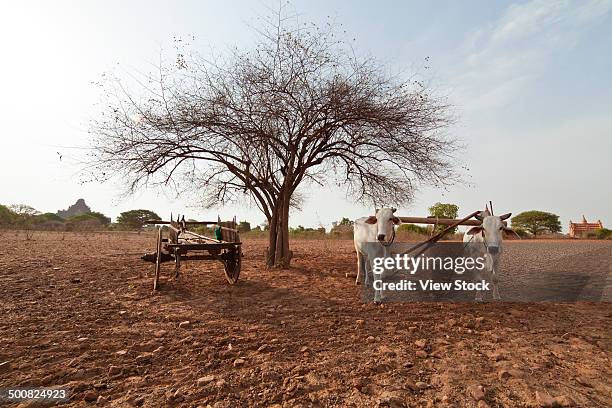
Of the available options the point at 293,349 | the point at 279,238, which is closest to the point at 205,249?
the point at 293,349

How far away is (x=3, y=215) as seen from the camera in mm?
27469

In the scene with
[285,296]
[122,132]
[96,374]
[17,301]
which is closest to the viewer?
[96,374]

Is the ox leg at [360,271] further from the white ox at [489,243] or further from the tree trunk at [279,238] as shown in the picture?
the tree trunk at [279,238]

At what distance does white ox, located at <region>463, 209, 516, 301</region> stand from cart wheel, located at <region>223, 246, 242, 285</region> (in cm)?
459

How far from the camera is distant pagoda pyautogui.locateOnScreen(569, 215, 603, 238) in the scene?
31828 mm

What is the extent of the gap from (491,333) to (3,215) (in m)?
34.6

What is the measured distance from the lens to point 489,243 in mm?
6195

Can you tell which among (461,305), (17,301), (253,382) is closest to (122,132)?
(17,301)

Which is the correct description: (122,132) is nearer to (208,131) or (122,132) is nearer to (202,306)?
(208,131)

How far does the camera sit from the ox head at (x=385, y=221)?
6723 mm

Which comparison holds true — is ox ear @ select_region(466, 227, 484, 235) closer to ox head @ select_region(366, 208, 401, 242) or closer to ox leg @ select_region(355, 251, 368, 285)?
ox head @ select_region(366, 208, 401, 242)

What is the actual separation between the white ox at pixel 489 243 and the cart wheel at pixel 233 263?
181 inches

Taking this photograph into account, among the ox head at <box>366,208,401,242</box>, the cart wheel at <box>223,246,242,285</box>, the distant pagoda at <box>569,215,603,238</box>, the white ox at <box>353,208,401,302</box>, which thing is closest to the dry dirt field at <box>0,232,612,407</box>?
the cart wheel at <box>223,246,242,285</box>

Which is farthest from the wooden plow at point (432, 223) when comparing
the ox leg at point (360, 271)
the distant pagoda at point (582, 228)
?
the distant pagoda at point (582, 228)
